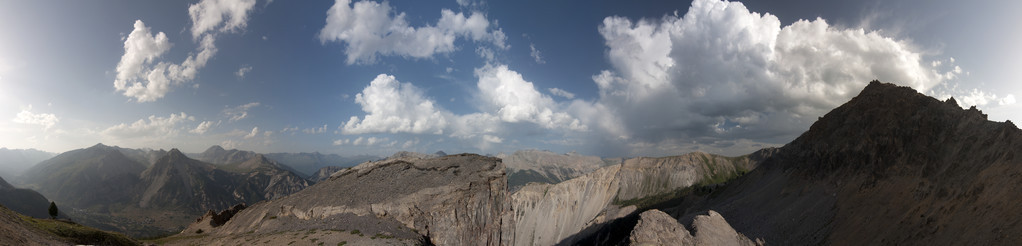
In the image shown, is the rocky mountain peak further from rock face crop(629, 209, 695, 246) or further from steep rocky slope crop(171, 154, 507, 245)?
steep rocky slope crop(171, 154, 507, 245)

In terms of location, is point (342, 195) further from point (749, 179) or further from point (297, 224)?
point (749, 179)

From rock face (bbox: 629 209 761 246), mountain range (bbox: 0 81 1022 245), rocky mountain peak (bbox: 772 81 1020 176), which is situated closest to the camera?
rock face (bbox: 629 209 761 246)

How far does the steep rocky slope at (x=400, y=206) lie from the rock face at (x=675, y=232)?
27.6m

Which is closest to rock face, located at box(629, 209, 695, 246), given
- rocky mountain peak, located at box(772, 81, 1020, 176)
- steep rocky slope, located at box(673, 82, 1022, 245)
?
steep rocky slope, located at box(673, 82, 1022, 245)

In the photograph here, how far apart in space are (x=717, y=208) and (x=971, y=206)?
89.7m

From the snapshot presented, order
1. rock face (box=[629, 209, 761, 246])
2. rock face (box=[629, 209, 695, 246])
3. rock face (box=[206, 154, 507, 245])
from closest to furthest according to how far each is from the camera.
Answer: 1. rock face (box=[629, 209, 695, 246])
2. rock face (box=[629, 209, 761, 246])
3. rock face (box=[206, 154, 507, 245])

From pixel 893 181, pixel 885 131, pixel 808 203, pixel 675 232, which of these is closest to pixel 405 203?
pixel 675 232

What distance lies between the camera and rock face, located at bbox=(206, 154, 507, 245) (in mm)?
56344

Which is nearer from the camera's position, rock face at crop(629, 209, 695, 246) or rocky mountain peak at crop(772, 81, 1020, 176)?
rock face at crop(629, 209, 695, 246)

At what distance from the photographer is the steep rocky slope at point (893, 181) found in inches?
1994

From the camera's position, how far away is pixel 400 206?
190 feet

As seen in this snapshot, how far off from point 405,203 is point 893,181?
10472 centimetres

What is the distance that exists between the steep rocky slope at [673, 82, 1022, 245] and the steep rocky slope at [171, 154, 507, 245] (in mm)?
67013

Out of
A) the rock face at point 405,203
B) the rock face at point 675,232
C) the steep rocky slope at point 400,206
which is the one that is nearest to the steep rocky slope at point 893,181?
the rock face at point 675,232
